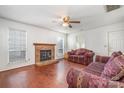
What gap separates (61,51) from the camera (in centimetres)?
757

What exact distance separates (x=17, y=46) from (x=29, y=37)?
76 centimetres

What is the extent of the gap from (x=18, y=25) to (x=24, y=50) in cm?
119

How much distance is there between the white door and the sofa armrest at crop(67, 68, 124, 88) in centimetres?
438

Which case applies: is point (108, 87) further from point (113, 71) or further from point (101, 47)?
point (101, 47)

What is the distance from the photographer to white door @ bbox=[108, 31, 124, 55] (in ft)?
15.5

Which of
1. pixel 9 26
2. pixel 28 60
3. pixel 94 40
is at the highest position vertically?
pixel 9 26

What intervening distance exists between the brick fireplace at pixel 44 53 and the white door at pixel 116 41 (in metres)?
3.26

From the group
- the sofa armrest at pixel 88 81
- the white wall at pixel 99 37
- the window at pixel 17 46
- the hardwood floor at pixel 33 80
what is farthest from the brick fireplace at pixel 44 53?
the sofa armrest at pixel 88 81

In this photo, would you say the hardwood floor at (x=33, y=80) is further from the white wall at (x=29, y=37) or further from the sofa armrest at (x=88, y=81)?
the sofa armrest at (x=88, y=81)

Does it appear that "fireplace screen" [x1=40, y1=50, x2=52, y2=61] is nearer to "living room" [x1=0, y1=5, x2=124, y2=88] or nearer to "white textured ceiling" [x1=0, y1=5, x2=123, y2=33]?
"living room" [x1=0, y1=5, x2=124, y2=88]

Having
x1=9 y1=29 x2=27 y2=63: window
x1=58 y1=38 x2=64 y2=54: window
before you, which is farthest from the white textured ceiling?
x1=58 y1=38 x2=64 y2=54: window

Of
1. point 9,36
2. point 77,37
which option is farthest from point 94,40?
point 9,36

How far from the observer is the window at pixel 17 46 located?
4258 mm

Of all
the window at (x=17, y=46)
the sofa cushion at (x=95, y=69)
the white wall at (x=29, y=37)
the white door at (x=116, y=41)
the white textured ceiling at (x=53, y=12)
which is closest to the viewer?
the sofa cushion at (x=95, y=69)
